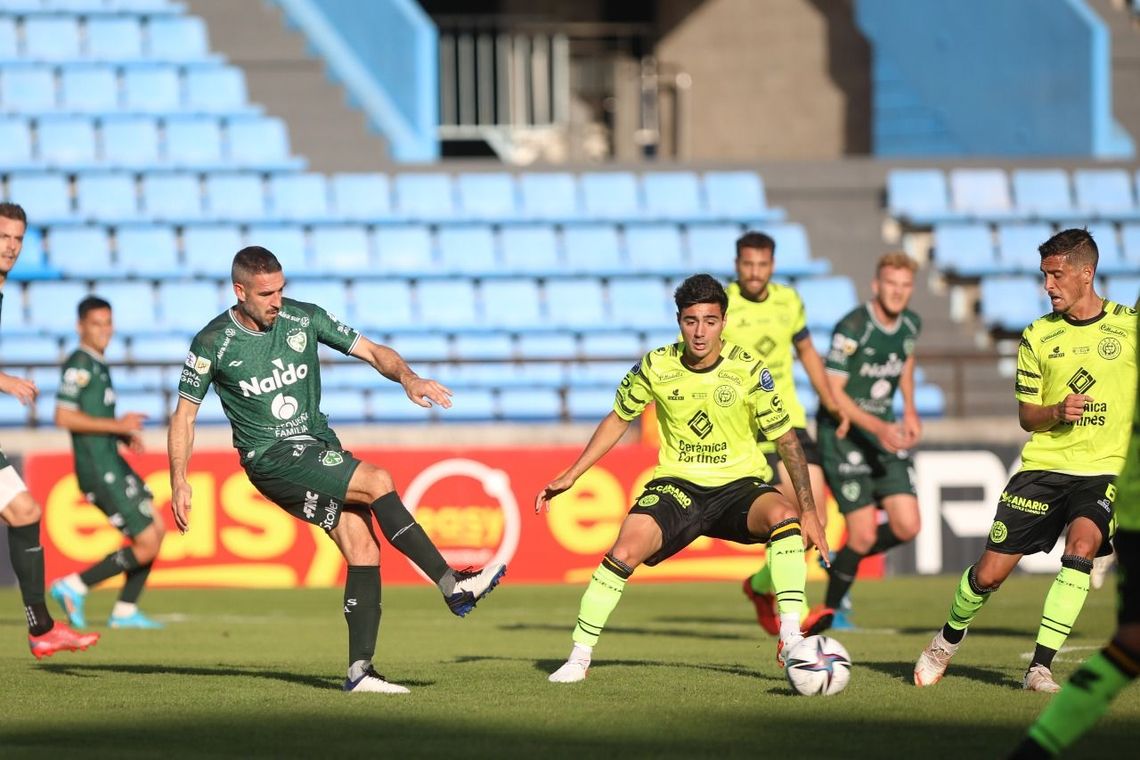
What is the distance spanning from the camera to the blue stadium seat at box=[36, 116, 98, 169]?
2277cm

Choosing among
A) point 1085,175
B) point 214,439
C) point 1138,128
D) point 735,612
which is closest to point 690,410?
point 735,612

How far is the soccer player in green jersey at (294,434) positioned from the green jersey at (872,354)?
4.58m

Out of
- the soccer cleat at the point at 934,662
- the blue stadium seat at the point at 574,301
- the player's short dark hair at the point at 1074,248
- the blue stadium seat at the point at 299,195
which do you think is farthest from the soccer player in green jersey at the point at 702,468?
the blue stadium seat at the point at 299,195

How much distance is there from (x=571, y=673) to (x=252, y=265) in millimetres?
2520

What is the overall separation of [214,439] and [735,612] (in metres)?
6.61

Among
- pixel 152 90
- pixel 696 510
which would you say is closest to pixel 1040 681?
pixel 696 510

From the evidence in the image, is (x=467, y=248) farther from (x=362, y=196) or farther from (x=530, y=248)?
(x=362, y=196)

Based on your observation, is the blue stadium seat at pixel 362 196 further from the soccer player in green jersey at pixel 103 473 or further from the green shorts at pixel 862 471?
the green shorts at pixel 862 471

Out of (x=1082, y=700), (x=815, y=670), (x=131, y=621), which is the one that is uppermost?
(x=1082, y=700)

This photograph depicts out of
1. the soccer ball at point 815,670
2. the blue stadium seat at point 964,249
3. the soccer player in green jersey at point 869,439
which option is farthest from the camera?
the blue stadium seat at point 964,249

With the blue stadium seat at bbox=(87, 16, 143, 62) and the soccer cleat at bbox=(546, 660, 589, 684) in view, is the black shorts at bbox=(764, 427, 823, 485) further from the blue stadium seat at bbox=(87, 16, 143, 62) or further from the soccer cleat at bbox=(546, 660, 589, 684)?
the blue stadium seat at bbox=(87, 16, 143, 62)

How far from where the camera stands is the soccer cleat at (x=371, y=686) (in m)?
8.05

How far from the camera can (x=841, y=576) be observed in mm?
11969

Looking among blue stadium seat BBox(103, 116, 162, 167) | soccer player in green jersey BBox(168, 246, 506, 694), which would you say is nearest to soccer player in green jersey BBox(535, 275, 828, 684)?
soccer player in green jersey BBox(168, 246, 506, 694)
